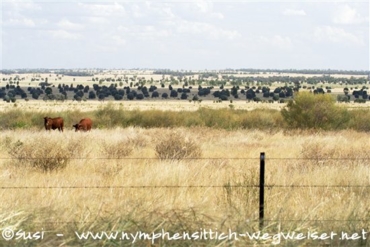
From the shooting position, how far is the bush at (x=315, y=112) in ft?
120

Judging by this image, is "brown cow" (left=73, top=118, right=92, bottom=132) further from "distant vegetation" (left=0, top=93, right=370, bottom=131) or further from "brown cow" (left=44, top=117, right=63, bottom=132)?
"distant vegetation" (left=0, top=93, right=370, bottom=131)

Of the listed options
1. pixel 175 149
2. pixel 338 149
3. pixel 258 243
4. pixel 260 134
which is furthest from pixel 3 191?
pixel 260 134

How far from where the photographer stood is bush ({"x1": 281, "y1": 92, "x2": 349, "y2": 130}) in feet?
120

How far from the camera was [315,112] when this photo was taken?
36438 mm

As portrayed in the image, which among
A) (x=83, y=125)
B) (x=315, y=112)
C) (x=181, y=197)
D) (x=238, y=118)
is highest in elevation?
(x=181, y=197)

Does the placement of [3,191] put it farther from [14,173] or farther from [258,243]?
[258,243]

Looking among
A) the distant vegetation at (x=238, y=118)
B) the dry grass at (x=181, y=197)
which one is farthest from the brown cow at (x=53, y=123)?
the dry grass at (x=181, y=197)

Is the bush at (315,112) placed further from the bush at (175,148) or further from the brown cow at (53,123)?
the bush at (175,148)
